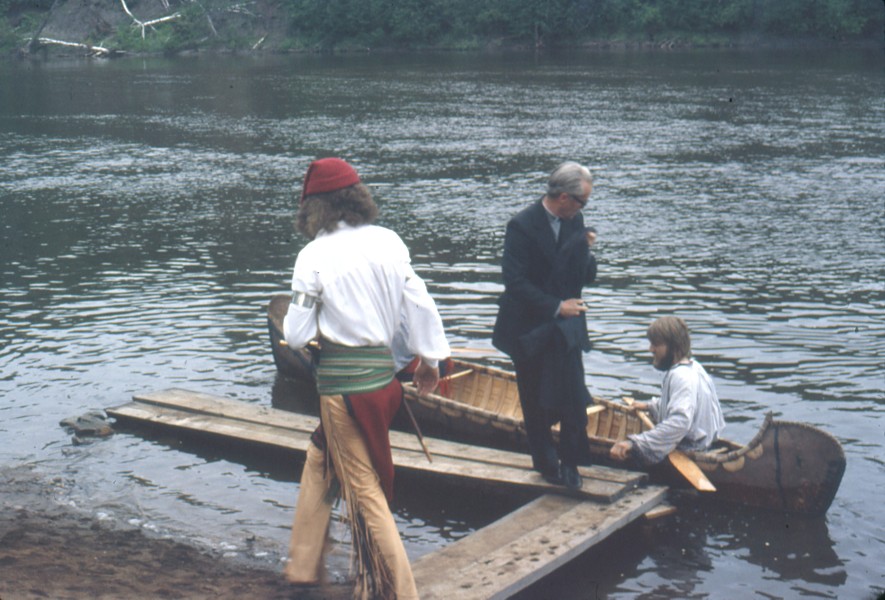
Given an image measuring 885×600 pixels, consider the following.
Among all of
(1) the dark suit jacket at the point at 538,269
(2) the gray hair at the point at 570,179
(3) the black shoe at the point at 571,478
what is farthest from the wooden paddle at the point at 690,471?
(2) the gray hair at the point at 570,179

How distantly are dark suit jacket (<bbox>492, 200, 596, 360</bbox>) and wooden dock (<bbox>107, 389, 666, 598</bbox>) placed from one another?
95 cm

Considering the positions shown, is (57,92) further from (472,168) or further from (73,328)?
(73,328)

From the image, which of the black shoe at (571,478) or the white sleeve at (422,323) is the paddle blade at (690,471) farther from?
the white sleeve at (422,323)

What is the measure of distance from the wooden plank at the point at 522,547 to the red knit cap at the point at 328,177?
202cm

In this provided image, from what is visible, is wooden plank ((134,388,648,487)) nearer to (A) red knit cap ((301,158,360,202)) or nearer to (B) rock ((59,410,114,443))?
(B) rock ((59,410,114,443))

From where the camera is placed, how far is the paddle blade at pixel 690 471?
24.7 ft

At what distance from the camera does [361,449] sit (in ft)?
18.4

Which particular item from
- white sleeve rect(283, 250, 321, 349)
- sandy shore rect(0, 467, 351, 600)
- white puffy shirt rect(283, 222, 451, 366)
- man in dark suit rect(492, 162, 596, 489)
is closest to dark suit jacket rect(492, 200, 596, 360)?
man in dark suit rect(492, 162, 596, 489)

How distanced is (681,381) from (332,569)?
2448 mm

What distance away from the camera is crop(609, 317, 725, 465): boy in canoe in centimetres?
758

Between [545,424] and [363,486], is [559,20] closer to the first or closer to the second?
[545,424]

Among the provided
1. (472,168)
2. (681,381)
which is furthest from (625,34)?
(681,381)

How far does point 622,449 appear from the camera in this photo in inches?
307

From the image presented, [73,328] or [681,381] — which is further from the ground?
[681,381]
